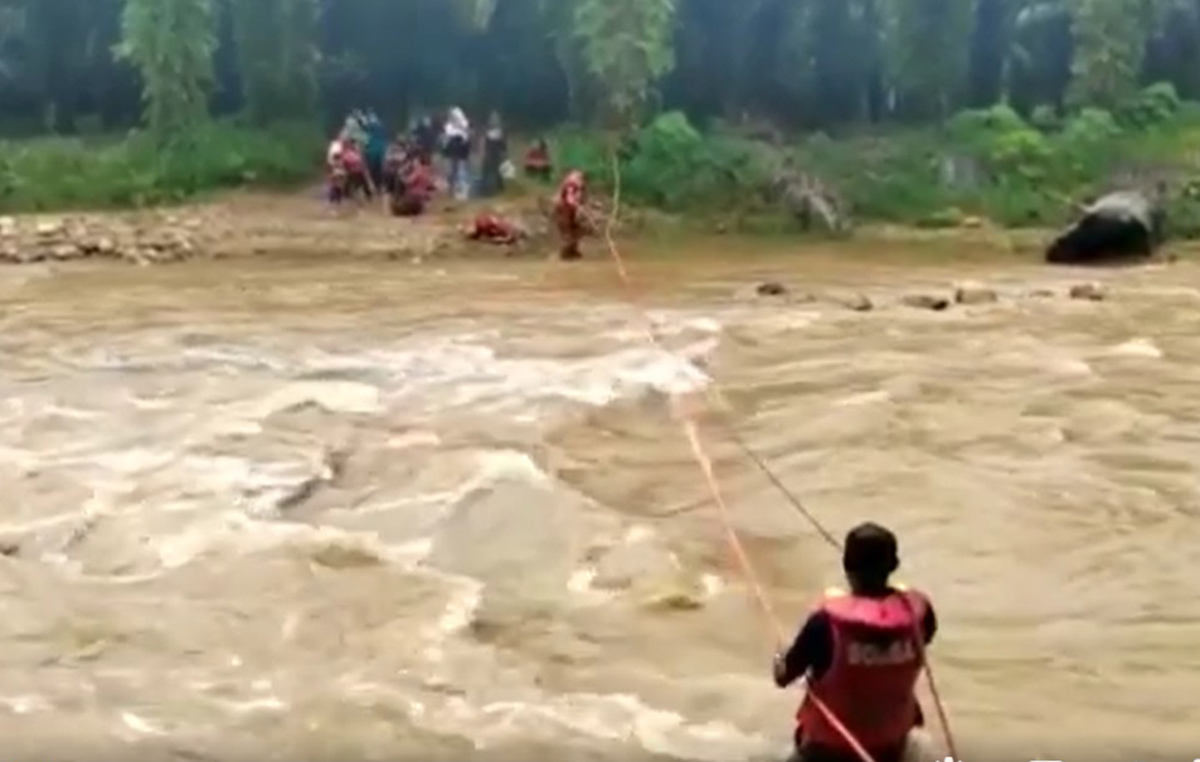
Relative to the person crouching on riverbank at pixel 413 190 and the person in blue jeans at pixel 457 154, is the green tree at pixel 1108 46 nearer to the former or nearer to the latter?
the person in blue jeans at pixel 457 154

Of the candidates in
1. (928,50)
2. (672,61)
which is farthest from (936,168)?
(672,61)

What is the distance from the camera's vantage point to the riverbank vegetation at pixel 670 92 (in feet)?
86.8

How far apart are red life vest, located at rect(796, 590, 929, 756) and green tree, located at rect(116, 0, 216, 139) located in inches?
921

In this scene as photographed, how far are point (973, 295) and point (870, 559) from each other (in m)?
13.4

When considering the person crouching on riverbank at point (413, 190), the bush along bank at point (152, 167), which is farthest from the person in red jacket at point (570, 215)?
the bush along bank at point (152, 167)

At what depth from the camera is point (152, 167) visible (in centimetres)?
2705

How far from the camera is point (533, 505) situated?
10398mm

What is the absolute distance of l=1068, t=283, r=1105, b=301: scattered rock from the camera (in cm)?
1841

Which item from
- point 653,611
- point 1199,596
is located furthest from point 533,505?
point 1199,596

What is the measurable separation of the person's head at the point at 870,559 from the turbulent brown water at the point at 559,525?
135 cm

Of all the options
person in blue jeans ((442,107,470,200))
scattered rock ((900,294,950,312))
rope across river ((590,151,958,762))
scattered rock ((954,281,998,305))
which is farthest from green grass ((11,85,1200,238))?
rope across river ((590,151,958,762))

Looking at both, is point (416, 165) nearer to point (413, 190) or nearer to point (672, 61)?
point (413, 190)

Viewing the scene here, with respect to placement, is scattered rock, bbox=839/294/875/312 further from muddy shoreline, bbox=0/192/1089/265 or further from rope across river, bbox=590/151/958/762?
muddy shoreline, bbox=0/192/1089/265

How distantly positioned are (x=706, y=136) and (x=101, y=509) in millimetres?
18569
